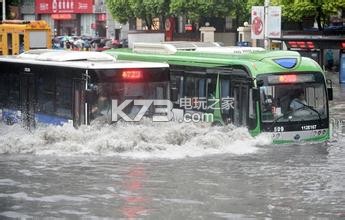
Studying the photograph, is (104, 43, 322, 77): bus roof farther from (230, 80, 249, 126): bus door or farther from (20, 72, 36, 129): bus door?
(20, 72, 36, 129): bus door

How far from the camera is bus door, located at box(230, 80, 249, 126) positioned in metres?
18.4

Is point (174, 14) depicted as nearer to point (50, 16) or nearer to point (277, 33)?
point (50, 16)

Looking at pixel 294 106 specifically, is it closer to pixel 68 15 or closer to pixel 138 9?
pixel 138 9

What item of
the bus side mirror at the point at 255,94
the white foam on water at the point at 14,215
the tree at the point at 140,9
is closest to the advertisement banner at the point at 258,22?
the bus side mirror at the point at 255,94

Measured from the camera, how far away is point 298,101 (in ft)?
60.5

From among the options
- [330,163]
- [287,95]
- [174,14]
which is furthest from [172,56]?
[174,14]

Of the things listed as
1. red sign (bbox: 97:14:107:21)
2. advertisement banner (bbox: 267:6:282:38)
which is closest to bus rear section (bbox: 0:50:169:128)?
advertisement banner (bbox: 267:6:282:38)

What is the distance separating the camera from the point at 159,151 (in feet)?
55.8

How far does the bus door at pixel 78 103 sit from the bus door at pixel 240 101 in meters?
4.04

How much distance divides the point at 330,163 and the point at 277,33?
16.6 m

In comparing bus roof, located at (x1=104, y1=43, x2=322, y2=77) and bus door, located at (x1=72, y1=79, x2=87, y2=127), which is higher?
bus roof, located at (x1=104, y1=43, x2=322, y2=77)

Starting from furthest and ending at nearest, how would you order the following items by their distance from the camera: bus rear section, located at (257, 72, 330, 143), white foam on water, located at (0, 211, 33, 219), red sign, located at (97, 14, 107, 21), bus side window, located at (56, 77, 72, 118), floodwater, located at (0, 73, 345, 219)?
1. red sign, located at (97, 14, 107, 21)
2. bus rear section, located at (257, 72, 330, 143)
3. bus side window, located at (56, 77, 72, 118)
4. floodwater, located at (0, 73, 345, 219)
5. white foam on water, located at (0, 211, 33, 219)

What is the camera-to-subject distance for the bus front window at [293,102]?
18.1 m

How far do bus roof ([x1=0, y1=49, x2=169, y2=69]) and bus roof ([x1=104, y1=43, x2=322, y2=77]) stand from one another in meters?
2.20
